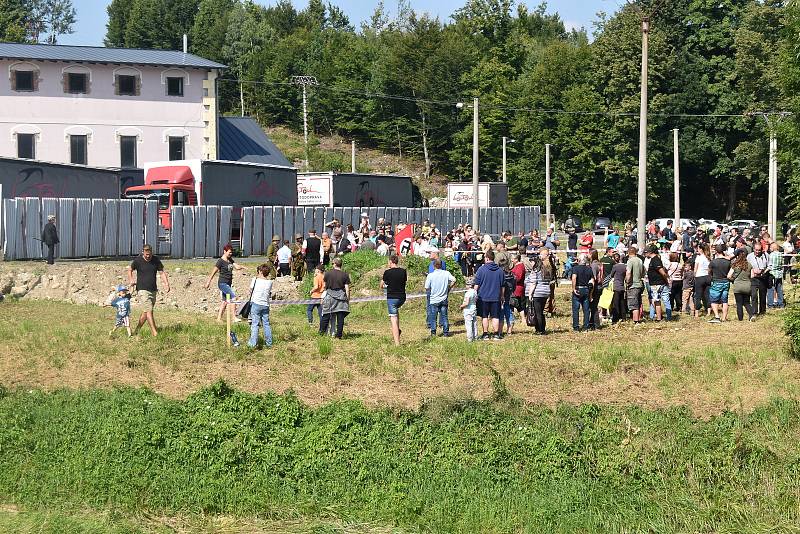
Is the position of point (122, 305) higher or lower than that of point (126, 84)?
lower

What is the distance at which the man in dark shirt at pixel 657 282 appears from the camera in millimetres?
25188

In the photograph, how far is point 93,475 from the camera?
1383 cm

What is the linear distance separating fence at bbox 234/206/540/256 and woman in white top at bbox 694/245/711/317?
21.2m

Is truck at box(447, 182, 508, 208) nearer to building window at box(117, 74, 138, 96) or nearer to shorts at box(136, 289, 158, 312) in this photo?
building window at box(117, 74, 138, 96)

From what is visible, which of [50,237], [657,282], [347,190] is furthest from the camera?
[347,190]

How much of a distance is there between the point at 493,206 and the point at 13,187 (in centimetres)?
2844

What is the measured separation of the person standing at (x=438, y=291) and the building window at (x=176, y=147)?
132 feet

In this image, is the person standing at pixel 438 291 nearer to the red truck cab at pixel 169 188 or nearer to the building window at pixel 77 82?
the red truck cab at pixel 169 188

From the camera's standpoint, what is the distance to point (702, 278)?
1034 inches

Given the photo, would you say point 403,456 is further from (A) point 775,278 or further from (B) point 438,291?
(A) point 775,278

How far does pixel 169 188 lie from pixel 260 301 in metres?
20.7

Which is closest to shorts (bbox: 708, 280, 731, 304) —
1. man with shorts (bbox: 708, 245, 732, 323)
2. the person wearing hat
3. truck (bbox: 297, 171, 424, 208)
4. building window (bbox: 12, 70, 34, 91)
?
man with shorts (bbox: 708, 245, 732, 323)

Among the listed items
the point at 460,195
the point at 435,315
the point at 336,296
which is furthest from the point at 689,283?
the point at 460,195

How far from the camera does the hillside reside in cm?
9000
